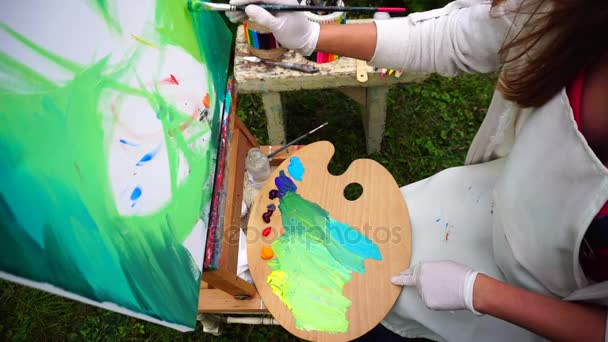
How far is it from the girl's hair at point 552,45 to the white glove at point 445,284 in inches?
16.8

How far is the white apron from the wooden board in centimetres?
→ 6

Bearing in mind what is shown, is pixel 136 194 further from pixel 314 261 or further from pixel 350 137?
pixel 350 137

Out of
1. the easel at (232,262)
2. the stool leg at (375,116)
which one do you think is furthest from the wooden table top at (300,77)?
the easel at (232,262)

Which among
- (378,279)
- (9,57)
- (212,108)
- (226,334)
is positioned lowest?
(226,334)

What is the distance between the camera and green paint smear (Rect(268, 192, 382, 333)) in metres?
1.10

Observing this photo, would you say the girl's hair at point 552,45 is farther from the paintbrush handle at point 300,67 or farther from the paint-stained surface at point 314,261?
the paintbrush handle at point 300,67

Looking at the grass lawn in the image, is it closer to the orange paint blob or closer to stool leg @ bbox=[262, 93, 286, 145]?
stool leg @ bbox=[262, 93, 286, 145]

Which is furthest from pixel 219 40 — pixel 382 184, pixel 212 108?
pixel 382 184

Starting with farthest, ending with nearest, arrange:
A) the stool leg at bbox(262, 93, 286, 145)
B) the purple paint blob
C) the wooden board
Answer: the stool leg at bbox(262, 93, 286, 145) < the purple paint blob < the wooden board

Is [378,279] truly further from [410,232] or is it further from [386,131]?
[386,131]

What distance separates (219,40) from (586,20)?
900mm

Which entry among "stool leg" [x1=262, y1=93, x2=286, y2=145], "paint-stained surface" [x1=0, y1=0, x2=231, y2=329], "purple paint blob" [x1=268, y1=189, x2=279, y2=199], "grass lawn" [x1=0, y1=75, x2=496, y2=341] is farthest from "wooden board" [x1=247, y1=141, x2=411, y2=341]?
"grass lawn" [x1=0, y1=75, x2=496, y2=341]

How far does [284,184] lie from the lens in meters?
1.29

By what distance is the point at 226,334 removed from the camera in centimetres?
178
